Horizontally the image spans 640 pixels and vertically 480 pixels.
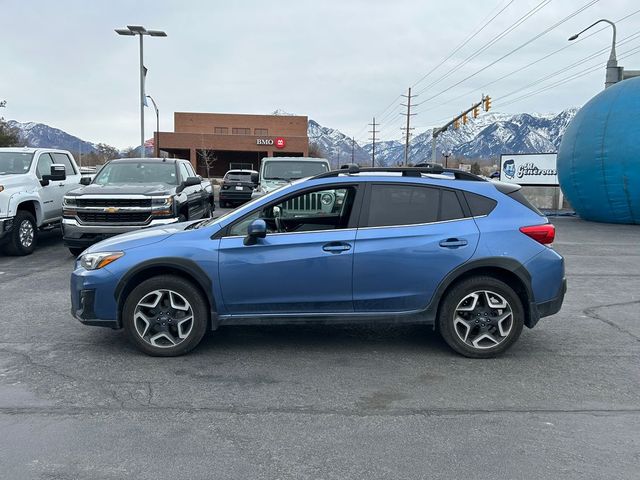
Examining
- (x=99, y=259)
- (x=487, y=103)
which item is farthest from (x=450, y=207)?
(x=487, y=103)

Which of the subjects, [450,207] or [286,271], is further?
[450,207]

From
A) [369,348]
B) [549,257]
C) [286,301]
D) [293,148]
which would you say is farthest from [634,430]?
[293,148]

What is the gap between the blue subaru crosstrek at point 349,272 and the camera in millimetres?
4875

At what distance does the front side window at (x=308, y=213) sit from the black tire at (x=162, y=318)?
25.5 inches

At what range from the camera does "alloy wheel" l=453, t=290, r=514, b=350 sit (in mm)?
5020

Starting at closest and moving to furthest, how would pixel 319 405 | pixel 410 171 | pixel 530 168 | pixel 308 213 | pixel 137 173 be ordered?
pixel 319 405 → pixel 410 171 → pixel 308 213 → pixel 137 173 → pixel 530 168

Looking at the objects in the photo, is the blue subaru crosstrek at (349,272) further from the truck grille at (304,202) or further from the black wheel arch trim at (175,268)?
the truck grille at (304,202)

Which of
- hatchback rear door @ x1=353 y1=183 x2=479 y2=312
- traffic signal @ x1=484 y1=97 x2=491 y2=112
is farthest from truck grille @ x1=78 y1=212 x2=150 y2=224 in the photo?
traffic signal @ x1=484 y1=97 x2=491 y2=112

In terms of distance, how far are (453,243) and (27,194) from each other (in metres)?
8.94

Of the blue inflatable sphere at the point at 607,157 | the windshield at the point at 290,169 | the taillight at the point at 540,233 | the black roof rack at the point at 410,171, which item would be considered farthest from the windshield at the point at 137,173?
the blue inflatable sphere at the point at 607,157

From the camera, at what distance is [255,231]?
477 centimetres

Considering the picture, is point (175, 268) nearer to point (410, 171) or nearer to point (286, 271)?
point (286, 271)

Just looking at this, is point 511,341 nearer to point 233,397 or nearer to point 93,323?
point 233,397

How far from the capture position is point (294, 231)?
200 inches
